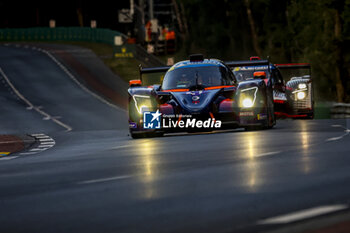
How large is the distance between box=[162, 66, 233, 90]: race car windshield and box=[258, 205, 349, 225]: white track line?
412 inches

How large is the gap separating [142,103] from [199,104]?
4.14ft

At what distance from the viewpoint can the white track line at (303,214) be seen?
23.0 ft

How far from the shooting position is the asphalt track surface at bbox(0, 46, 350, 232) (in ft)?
24.5

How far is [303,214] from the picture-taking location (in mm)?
7262

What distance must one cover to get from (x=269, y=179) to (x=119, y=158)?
4.06m

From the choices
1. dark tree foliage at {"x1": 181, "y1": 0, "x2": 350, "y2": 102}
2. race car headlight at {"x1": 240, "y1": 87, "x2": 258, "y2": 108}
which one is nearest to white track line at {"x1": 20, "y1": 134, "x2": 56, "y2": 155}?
race car headlight at {"x1": 240, "y1": 87, "x2": 258, "y2": 108}

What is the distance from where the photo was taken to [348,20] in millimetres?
52281

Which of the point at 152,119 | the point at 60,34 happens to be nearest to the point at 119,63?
the point at 60,34

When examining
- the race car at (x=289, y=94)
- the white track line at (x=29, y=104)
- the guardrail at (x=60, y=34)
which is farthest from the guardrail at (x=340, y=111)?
the guardrail at (x=60, y=34)

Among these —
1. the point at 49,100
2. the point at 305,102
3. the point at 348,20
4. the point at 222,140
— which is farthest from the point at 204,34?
the point at 222,140

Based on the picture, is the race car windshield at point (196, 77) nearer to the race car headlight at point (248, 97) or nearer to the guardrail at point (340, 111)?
the race car headlight at point (248, 97)

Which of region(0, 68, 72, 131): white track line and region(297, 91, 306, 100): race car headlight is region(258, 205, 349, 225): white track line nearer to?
region(297, 91, 306, 100): race car headlight

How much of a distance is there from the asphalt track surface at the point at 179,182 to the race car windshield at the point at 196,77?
116 cm

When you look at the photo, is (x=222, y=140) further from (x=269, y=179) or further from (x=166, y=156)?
(x=269, y=179)
